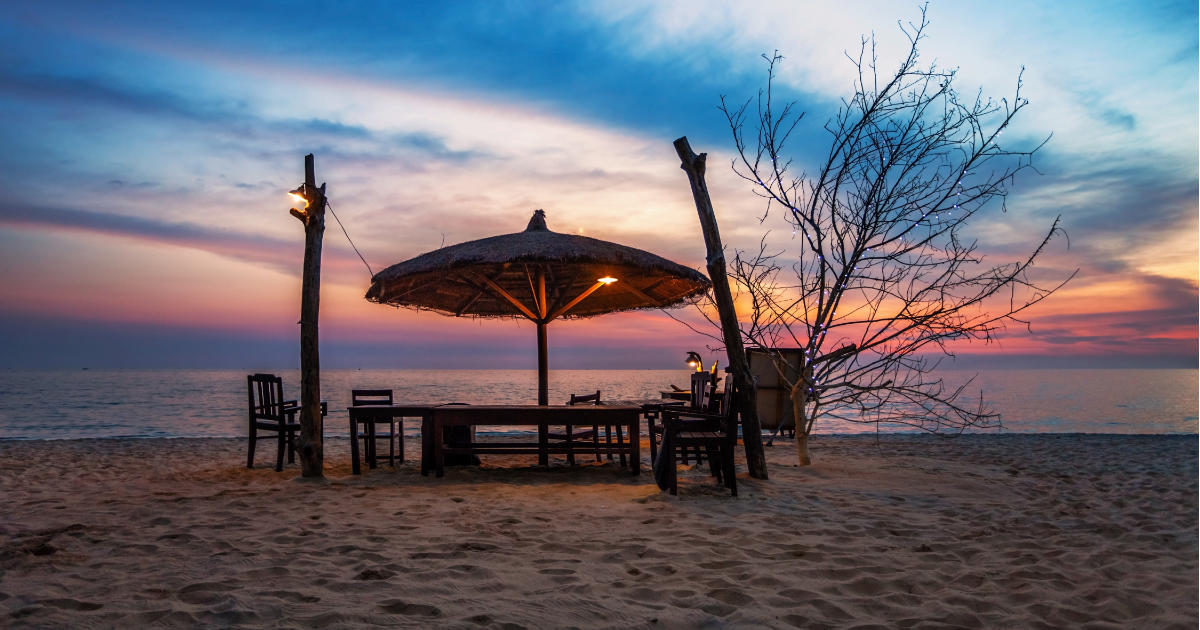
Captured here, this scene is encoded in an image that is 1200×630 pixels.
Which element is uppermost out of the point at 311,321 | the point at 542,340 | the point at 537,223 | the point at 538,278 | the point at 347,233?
the point at 537,223

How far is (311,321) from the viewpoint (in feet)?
20.0

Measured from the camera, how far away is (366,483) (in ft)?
18.5

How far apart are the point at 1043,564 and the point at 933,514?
4.14ft

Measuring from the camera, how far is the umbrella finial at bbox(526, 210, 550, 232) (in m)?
7.34

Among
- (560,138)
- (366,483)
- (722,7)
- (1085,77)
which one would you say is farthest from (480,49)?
(1085,77)

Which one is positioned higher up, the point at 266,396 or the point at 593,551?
the point at 266,396

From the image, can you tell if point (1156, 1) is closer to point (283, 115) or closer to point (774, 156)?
point (774, 156)

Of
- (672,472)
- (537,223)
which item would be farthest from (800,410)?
(537,223)

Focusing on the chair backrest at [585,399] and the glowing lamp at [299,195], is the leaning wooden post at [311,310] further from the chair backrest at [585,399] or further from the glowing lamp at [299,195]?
the chair backrest at [585,399]

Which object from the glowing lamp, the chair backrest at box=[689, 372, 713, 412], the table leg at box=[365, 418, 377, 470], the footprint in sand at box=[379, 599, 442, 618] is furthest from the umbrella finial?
the footprint in sand at box=[379, 599, 442, 618]

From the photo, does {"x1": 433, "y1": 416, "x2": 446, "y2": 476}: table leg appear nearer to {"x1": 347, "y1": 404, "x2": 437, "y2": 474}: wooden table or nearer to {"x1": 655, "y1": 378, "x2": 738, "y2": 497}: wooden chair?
{"x1": 347, "y1": 404, "x2": 437, "y2": 474}: wooden table

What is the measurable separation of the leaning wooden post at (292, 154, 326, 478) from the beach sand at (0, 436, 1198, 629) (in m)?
0.47

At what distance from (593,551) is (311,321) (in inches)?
162

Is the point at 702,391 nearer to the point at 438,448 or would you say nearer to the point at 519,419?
the point at 519,419
